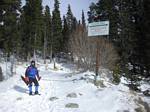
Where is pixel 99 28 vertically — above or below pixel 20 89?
above

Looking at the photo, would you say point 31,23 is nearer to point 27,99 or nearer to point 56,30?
point 56,30

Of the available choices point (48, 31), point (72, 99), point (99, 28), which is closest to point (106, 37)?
point (99, 28)

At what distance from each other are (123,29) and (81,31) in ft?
44.4

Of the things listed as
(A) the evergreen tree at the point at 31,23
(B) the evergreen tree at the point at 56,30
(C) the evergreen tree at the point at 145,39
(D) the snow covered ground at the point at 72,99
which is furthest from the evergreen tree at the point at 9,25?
(B) the evergreen tree at the point at 56,30

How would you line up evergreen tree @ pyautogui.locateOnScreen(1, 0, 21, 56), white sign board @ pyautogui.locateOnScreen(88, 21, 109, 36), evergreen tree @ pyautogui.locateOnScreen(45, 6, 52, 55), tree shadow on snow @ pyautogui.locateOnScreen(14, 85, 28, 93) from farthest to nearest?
evergreen tree @ pyautogui.locateOnScreen(45, 6, 52, 55) → evergreen tree @ pyautogui.locateOnScreen(1, 0, 21, 56) → white sign board @ pyautogui.locateOnScreen(88, 21, 109, 36) → tree shadow on snow @ pyautogui.locateOnScreen(14, 85, 28, 93)

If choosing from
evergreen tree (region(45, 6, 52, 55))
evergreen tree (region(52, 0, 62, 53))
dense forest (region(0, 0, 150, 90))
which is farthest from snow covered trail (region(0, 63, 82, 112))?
evergreen tree (region(45, 6, 52, 55))

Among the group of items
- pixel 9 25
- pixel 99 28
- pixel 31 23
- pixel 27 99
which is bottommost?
pixel 27 99

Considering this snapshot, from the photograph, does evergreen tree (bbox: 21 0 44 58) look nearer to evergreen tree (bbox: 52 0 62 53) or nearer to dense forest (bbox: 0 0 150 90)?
dense forest (bbox: 0 0 150 90)

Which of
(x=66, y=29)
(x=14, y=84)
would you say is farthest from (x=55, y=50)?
(x=14, y=84)

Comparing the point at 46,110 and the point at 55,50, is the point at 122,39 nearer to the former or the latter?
the point at 46,110

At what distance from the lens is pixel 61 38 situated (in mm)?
78625

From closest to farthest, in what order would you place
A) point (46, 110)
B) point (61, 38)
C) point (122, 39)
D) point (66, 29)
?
point (46, 110)
point (122, 39)
point (61, 38)
point (66, 29)

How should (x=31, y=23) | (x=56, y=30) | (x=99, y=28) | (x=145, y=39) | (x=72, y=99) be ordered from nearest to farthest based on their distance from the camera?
(x=72, y=99) → (x=99, y=28) → (x=145, y=39) → (x=31, y=23) → (x=56, y=30)

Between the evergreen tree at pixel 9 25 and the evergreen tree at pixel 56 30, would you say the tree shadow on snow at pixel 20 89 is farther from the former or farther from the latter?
the evergreen tree at pixel 56 30
